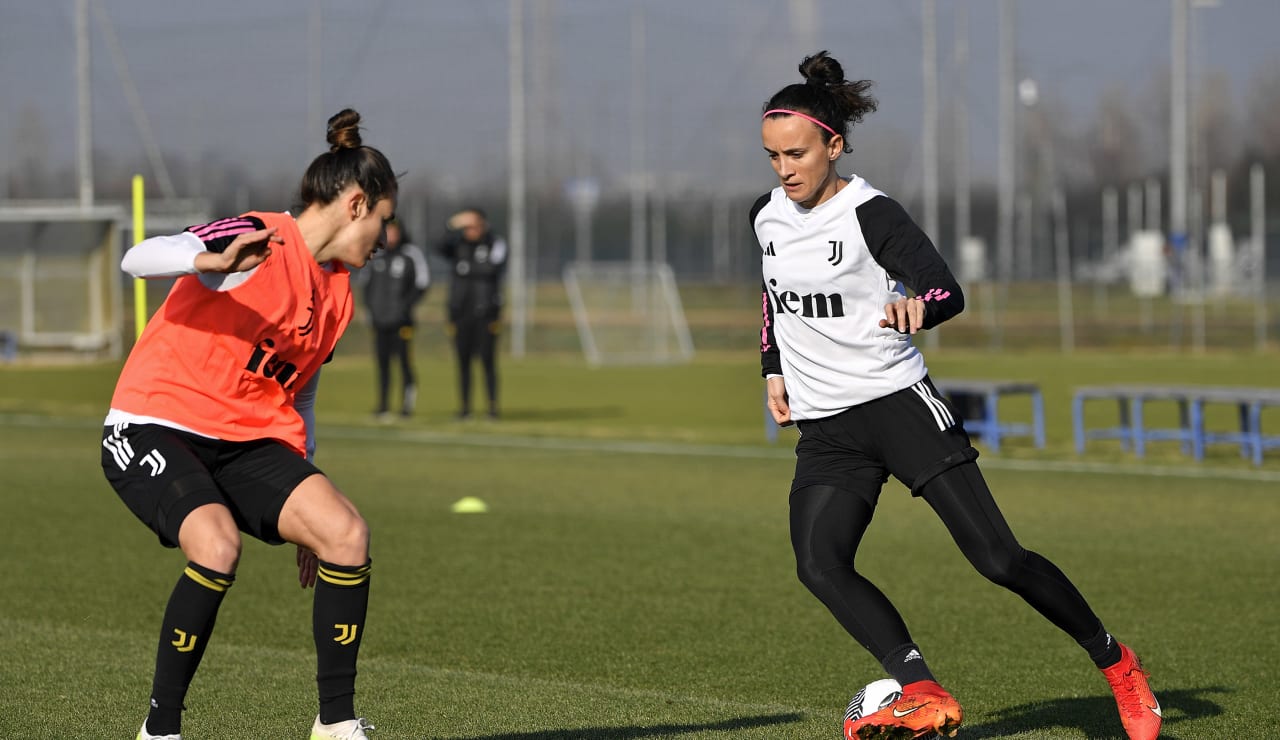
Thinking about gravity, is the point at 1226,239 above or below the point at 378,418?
above

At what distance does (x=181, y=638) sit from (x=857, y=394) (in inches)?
81.7

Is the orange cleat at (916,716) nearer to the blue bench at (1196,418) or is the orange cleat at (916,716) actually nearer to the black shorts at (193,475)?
the black shorts at (193,475)

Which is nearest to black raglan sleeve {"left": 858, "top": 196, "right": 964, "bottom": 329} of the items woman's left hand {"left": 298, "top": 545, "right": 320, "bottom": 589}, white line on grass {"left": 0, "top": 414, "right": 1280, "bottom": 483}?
woman's left hand {"left": 298, "top": 545, "right": 320, "bottom": 589}

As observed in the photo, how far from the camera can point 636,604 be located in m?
8.27

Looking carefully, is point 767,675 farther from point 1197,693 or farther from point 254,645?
point 254,645

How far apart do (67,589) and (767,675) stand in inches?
153

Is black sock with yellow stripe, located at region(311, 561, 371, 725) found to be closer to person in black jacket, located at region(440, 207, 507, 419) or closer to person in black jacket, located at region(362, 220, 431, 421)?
person in black jacket, located at region(440, 207, 507, 419)

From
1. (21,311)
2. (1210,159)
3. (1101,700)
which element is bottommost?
(1101,700)

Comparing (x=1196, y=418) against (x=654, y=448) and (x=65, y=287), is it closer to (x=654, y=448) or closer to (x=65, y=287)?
(x=654, y=448)

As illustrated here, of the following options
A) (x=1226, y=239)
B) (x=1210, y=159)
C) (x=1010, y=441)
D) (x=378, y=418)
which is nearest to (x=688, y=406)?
(x=378, y=418)

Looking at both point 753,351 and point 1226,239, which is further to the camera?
point 1226,239

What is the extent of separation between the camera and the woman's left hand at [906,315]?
480 centimetres

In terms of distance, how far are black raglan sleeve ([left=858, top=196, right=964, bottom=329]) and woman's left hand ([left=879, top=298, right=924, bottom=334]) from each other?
23 millimetres

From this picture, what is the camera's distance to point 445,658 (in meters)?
6.97
